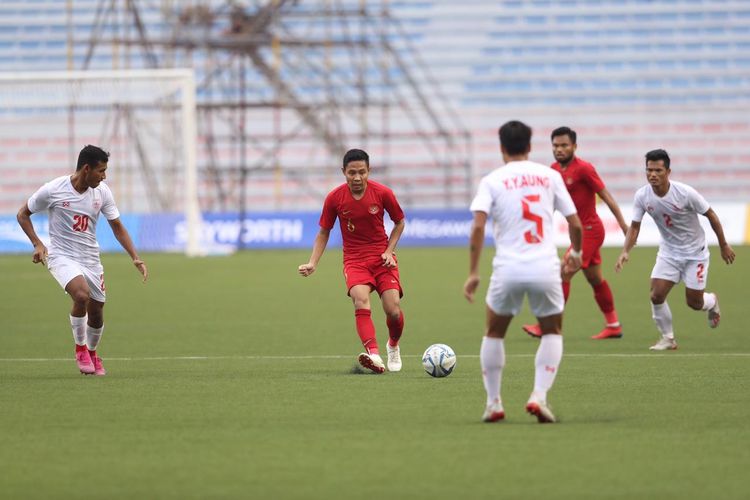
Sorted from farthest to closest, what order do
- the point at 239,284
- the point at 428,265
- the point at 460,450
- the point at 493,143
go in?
1. the point at 493,143
2. the point at 428,265
3. the point at 239,284
4. the point at 460,450

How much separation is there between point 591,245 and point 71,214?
6.32 meters

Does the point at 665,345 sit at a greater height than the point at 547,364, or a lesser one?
lesser

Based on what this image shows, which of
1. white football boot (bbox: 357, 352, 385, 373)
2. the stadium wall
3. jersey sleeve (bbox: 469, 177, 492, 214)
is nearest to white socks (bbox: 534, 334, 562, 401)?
jersey sleeve (bbox: 469, 177, 492, 214)

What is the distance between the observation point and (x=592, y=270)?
14.9 meters

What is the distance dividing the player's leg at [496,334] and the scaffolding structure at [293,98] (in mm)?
31484

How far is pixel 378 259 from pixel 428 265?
18.8 metres

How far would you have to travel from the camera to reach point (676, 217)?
13.3m

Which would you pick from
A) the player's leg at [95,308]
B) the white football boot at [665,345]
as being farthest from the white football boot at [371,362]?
the white football boot at [665,345]

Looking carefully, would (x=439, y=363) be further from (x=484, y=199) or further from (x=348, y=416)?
(x=484, y=199)

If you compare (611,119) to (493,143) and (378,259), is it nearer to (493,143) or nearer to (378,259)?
(493,143)

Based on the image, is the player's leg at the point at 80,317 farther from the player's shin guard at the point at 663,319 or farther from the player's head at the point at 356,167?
the player's shin guard at the point at 663,319

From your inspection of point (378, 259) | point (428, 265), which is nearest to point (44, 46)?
point (428, 265)

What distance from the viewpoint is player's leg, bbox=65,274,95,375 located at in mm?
11008

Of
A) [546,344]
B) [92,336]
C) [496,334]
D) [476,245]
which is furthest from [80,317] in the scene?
[546,344]
